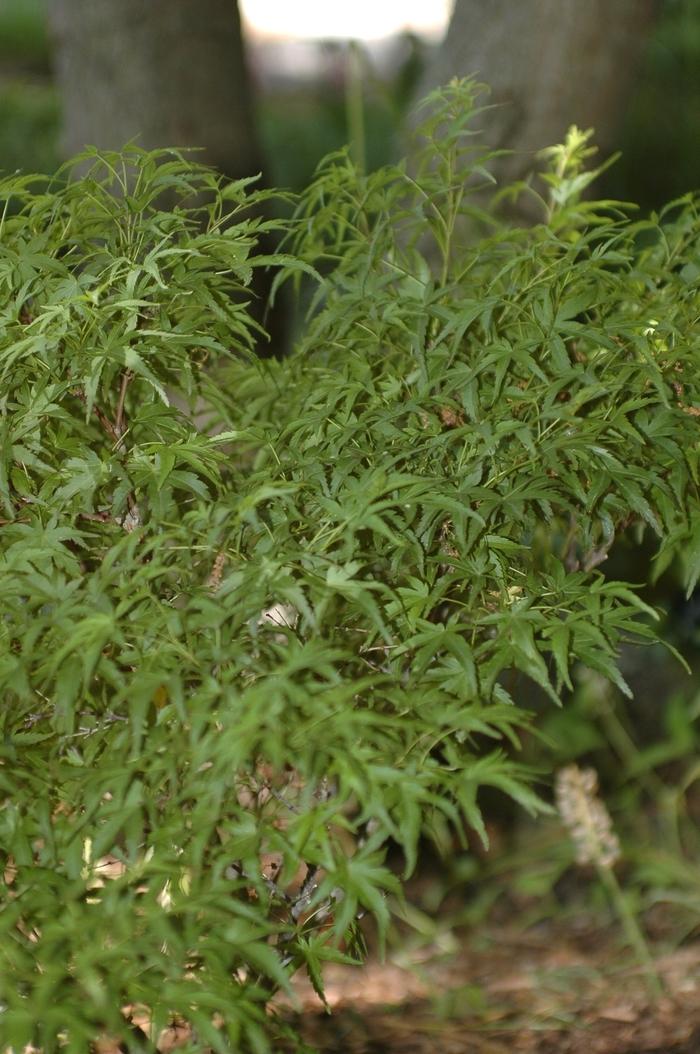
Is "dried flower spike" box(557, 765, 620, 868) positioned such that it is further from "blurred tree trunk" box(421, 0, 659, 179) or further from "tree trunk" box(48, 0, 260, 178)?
"tree trunk" box(48, 0, 260, 178)

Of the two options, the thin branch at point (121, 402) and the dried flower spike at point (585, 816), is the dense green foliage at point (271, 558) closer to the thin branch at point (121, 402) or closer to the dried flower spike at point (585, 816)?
the thin branch at point (121, 402)

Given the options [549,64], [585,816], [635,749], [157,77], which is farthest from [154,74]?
[635,749]

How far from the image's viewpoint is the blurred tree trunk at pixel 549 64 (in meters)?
2.51

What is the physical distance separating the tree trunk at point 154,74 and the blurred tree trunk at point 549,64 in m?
0.55

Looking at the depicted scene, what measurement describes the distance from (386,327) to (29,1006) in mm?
834

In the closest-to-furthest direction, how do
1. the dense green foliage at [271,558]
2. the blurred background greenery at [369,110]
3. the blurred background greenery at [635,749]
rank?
the dense green foliage at [271,558], the blurred background greenery at [635,749], the blurred background greenery at [369,110]

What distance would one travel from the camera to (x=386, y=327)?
1.54 meters

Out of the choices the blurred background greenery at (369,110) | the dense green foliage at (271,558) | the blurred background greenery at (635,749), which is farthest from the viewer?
the blurred background greenery at (369,110)

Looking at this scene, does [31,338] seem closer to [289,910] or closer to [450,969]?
[289,910]

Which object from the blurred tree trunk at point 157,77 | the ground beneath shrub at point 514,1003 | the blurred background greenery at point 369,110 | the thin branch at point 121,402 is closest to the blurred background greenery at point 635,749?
the blurred background greenery at point 369,110

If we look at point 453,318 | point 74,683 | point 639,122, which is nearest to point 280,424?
point 453,318

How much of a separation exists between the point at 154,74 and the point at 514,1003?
75.6 inches

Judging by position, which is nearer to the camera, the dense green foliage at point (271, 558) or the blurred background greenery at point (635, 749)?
the dense green foliage at point (271, 558)

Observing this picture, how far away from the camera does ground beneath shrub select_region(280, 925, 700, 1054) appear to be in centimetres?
212
